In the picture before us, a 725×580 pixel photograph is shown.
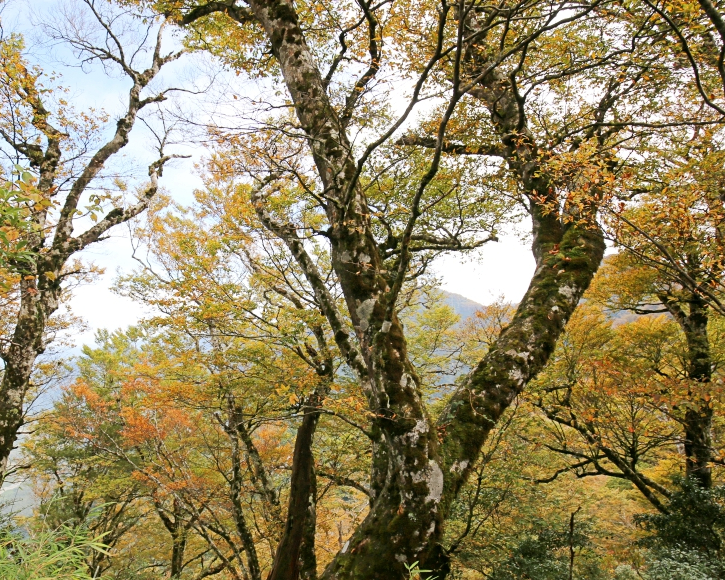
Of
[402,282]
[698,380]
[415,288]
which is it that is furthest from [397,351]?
[698,380]

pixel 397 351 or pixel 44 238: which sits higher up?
pixel 44 238

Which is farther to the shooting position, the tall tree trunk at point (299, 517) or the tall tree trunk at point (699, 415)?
the tall tree trunk at point (699, 415)

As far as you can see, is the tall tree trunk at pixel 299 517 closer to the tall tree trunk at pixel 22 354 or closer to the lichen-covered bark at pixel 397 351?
the lichen-covered bark at pixel 397 351

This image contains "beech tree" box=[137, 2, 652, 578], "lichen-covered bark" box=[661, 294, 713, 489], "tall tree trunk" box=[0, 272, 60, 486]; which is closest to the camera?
"beech tree" box=[137, 2, 652, 578]

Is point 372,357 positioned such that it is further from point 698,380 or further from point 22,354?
point 698,380

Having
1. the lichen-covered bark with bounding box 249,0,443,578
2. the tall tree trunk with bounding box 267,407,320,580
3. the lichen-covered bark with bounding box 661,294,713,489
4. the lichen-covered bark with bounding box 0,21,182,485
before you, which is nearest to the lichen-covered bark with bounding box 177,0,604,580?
the lichen-covered bark with bounding box 249,0,443,578

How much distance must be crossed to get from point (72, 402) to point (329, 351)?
1134 cm

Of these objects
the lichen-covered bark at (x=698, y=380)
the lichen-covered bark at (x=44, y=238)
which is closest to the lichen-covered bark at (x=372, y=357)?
the lichen-covered bark at (x=44, y=238)

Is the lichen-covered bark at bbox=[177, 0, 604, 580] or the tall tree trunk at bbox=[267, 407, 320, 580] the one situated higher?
the lichen-covered bark at bbox=[177, 0, 604, 580]

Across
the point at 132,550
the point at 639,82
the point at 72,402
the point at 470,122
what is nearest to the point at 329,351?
the point at 470,122

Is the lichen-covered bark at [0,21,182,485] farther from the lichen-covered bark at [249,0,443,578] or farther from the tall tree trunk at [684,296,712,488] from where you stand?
the tall tree trunk at [684,296,712,488]

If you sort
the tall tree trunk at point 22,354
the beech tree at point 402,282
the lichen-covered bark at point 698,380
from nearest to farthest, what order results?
the beech tree at point 402,282 < the tall tree trunk at point 22,354 < the lichen-covered bark at point 698,380

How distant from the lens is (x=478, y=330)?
9.20m

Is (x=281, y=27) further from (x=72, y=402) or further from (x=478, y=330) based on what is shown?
(x=72, y=402)
